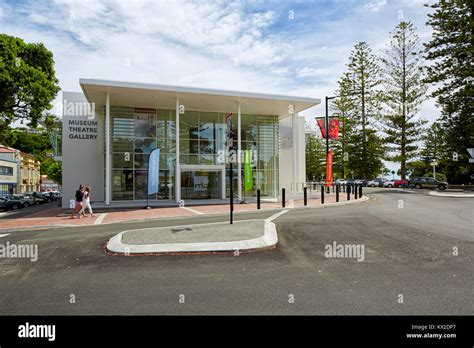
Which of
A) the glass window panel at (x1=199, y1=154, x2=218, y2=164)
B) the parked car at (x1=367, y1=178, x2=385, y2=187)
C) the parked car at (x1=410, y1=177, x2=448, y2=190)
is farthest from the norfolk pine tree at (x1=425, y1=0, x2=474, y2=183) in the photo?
the glass window panel at (x1=199, y1=154, x2=218, y2=164)

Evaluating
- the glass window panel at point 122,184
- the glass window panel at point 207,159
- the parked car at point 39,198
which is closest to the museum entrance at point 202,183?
the glass window panel at point 207,159

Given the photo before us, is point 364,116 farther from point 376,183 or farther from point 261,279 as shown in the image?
point 261,279

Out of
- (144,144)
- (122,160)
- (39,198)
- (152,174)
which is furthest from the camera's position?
(39,198)

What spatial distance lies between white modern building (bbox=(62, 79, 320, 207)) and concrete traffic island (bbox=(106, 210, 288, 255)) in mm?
11958

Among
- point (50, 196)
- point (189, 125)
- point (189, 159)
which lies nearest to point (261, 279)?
point (189, 159)

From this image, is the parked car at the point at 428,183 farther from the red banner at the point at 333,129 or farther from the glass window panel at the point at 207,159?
the glass window panel at the point at 207,159

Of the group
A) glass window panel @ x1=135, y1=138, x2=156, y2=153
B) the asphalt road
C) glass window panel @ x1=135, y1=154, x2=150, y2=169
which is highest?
glass window panel @ x1=135, y1=138, x2=156, y2=153

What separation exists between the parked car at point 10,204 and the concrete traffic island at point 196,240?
2358 cm

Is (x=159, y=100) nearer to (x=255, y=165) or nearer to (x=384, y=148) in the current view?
(x=255, y=165)

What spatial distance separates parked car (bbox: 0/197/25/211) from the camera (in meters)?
26.9

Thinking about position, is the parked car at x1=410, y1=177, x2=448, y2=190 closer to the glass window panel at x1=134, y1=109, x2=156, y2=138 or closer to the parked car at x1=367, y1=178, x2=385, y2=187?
the parked car at x1=367, y1=178, x2=385, y2=187

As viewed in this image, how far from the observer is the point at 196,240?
857cm

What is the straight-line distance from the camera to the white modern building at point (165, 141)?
22.0 metres

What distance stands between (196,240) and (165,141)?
16577mm
